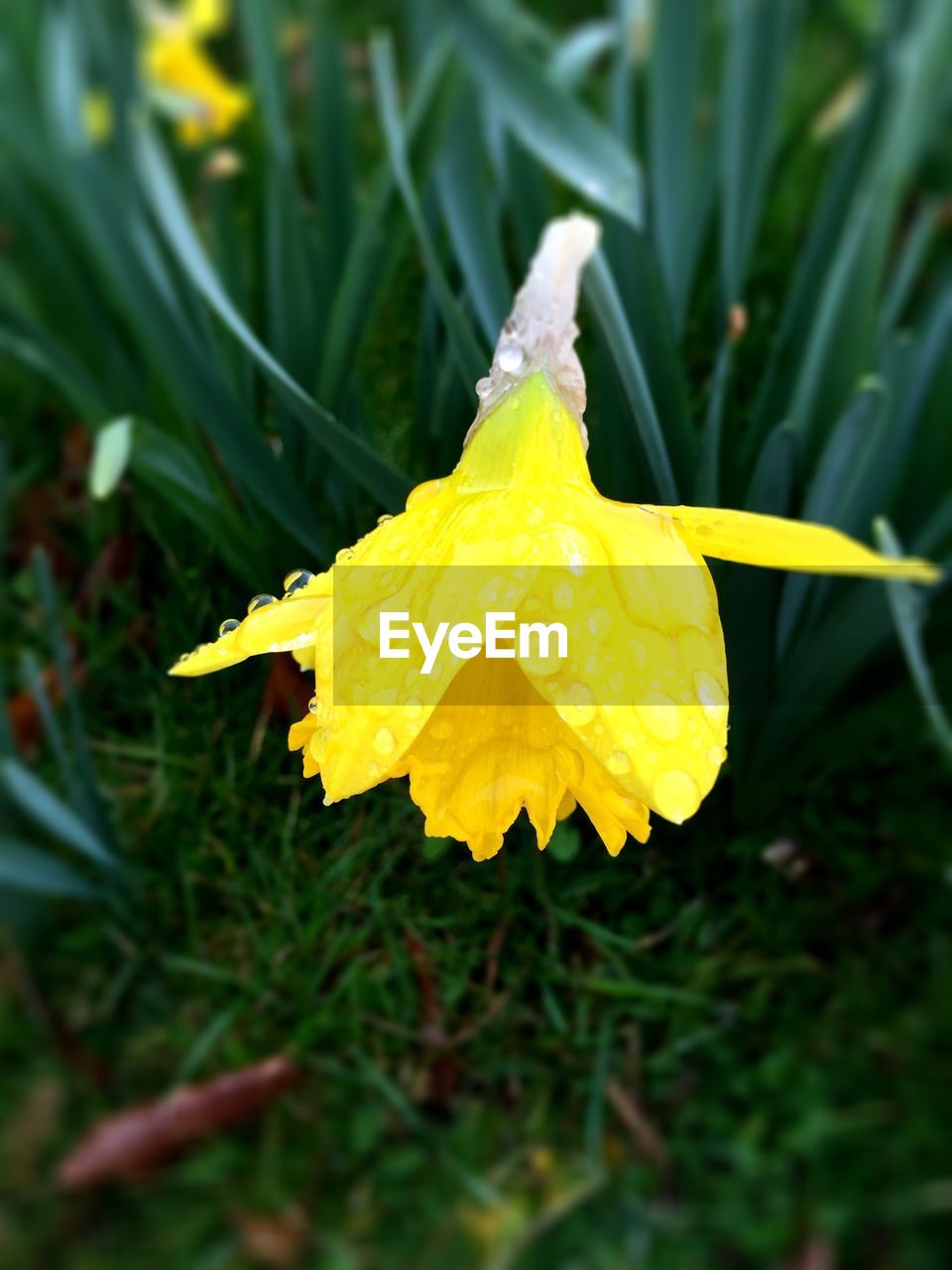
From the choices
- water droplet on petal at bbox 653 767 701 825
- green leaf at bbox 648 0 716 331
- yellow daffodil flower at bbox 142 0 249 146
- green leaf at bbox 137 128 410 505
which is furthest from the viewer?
yellow daffodil flower at bbox 142 0 249 146

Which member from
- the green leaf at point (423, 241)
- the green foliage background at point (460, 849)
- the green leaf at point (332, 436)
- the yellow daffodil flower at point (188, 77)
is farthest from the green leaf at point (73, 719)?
the yellow daffodil flower at point (188, 77)

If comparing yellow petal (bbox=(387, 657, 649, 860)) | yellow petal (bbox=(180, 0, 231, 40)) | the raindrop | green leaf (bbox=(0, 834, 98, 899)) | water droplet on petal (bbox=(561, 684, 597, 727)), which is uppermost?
yellow petal (bbox=(180, 0, 231, 40))

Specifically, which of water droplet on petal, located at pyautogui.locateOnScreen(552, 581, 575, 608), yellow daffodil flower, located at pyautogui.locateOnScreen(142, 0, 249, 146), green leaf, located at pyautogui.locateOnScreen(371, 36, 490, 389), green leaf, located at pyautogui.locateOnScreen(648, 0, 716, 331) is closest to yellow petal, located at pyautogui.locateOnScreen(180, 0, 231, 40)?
yellow daffodil flower, located at pyautogui.locateOnScreen(142, 0, 249, 146)

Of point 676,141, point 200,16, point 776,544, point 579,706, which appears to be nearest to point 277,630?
point 579,706

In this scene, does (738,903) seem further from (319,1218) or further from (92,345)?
(92,345)

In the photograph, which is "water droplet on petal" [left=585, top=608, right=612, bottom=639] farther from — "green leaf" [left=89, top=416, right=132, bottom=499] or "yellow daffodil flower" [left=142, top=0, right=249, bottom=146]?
"yellow daffodil flower" [left=142, top=0, right=249, bottom=146]

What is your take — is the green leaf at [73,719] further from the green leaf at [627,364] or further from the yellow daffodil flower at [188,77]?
the yellow daffodil flower at [188,77]
